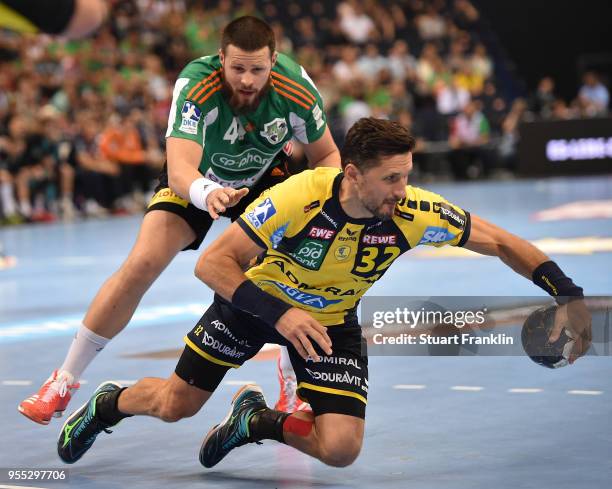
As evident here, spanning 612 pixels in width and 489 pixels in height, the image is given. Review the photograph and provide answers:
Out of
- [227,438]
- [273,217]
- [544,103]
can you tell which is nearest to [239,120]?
[273,217]

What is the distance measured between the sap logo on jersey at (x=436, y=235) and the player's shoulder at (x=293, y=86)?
1346 millimetres

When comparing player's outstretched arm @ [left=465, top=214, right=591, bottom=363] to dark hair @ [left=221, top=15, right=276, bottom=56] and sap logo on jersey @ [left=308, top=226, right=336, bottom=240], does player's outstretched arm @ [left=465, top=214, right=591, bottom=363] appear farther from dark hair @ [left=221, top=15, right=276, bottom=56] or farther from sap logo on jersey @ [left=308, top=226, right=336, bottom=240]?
dark hair @ [left=221, top=15, right=276, bottom=56]

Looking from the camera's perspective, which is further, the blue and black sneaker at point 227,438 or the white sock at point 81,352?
the white sock at point 81,352

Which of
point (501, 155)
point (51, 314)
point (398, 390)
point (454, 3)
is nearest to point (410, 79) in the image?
point (501, 155)

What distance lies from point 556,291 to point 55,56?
684 inches

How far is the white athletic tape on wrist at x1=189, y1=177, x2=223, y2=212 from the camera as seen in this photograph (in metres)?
4.84

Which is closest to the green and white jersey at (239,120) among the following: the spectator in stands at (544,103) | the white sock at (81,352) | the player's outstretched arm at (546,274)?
the white sock at (81,352)

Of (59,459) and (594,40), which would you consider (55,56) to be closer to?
(594,40)

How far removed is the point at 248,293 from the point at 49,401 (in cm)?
142

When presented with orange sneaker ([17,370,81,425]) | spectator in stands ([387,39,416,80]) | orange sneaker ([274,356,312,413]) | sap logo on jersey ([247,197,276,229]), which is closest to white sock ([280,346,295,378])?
orange sneaker ([274,356,312,413])

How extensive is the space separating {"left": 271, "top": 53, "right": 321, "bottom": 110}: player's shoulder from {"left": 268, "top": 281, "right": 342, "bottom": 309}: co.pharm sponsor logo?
130 centimetres

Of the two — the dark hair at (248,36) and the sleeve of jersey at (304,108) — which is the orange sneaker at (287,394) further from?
the dark hair at (248,36)

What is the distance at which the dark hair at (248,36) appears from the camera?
17.7 feet

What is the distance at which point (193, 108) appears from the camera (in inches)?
219
